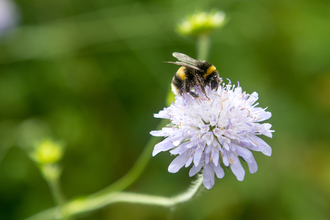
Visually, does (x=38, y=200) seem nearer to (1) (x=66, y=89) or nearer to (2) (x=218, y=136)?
(1) (x=66, y=89)

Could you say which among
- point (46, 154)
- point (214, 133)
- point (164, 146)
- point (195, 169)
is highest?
point (46, 154)

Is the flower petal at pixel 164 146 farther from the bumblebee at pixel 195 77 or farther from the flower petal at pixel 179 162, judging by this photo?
the bumblebee at pixel 195 77

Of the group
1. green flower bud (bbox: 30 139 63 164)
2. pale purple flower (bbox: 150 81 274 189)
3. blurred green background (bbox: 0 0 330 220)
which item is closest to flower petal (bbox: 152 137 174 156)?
pale purple flower (bbox: 150 81 274 189)

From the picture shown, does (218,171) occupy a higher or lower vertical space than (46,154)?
lower

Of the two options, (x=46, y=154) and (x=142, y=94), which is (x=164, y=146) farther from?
(x=142, y=94)

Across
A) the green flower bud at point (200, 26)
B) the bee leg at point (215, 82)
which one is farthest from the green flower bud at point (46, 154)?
the green flower bud at point (200, 26)

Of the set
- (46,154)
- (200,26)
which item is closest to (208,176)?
(46,154)
